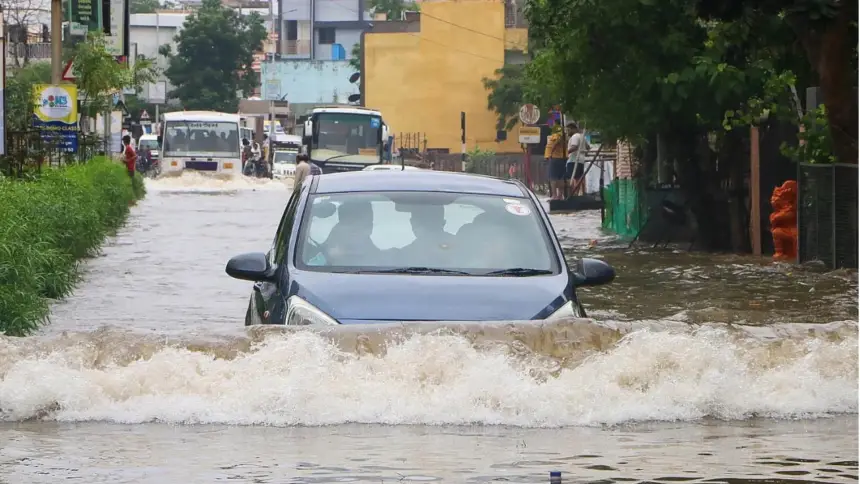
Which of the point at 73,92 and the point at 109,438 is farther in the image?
the point at 73,92

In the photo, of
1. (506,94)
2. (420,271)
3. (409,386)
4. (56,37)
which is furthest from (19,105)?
(506,94)

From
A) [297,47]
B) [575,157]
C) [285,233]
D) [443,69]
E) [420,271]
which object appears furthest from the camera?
[297,47]

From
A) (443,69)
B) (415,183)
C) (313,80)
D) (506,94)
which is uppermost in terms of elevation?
(313,80)

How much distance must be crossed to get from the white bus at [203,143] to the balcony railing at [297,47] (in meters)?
62.1

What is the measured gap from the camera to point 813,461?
23.5 feet

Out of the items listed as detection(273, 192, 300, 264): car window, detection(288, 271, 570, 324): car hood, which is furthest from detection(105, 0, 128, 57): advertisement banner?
detection(288, 271, 570, 324): car hood

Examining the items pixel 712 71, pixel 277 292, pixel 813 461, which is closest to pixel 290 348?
pixel 277 292

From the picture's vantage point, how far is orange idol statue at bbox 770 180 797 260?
21.0m

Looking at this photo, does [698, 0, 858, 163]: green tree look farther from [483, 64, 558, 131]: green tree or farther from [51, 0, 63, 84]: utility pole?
[483, 64, 558, 131]: green tree

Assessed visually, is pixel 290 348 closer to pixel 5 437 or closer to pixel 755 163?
pixel 5 437

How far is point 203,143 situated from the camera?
196 feet

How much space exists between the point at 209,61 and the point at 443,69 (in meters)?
21.9

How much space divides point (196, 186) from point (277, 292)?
4791 centimetres

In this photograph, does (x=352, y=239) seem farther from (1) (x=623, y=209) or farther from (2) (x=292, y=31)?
(2) (x=292, y=31)
